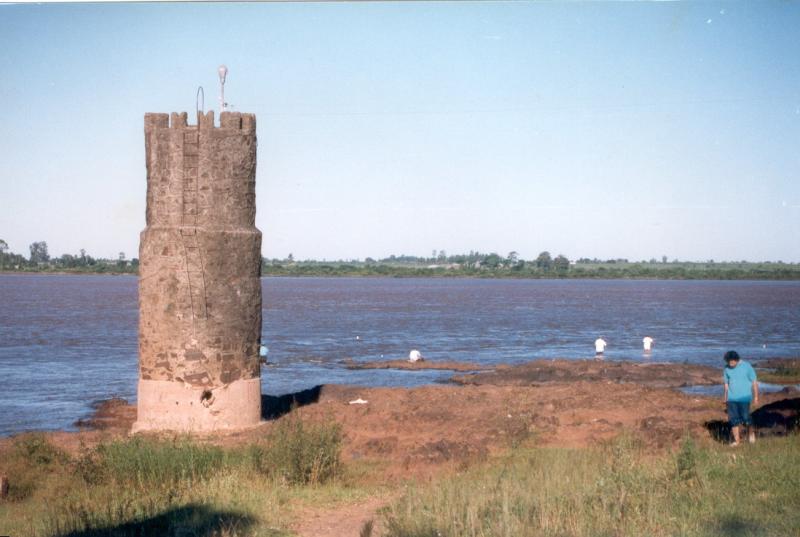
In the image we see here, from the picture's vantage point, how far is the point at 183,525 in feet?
29.6

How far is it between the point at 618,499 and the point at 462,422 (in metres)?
7.66

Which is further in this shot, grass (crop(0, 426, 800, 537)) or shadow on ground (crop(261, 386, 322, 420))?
shadow on ground (crop(261, 386, 322, 420))

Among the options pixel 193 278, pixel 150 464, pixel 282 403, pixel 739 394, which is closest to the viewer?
pixel 150 464

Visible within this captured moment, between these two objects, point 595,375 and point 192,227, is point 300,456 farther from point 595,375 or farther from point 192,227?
point 595,375

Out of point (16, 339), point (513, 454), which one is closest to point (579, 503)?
point (513, 454)

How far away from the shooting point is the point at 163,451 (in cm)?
1173

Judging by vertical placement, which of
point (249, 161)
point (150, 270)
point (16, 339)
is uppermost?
point (249, 161)

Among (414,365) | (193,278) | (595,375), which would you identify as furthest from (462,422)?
(414,365)

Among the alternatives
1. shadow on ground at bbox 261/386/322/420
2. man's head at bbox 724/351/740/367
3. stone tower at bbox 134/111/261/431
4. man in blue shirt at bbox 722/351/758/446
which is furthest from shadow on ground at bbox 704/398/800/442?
stone tower at bbox 134/111/261/431

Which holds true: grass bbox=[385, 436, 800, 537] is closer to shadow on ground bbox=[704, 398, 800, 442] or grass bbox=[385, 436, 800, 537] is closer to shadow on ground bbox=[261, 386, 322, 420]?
shadow on ground bbox=[704, 398, 800, 442]

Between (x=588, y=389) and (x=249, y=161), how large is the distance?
32.8 feet

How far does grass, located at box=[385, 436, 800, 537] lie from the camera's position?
8.20 meters

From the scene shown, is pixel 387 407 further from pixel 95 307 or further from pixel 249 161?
pixel 95 307

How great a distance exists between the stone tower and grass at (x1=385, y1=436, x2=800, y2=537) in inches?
213
